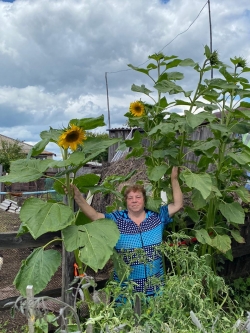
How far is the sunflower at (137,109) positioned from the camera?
299cm

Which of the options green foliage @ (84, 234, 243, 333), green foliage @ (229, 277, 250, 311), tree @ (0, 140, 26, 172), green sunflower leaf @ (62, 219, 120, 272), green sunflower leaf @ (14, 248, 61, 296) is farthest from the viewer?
tree @ (0, 140, 26, 172)

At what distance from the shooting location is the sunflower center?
92.4 inches

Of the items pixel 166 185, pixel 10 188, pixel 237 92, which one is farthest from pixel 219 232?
pixel 10 188

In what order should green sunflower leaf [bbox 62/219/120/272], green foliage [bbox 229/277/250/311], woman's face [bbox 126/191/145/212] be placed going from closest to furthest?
1. green sunflower leaf [bbox 62/219/120/272]
2. woman's face [bbox 126/191/145/212]
3. green foliage [bbox 229/277/250/311]

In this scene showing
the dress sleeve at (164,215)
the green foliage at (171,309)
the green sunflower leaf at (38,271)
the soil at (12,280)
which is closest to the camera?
the green foliage at (171,309)

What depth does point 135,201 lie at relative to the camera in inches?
111

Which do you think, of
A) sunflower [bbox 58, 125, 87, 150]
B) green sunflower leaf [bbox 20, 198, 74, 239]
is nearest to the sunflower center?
sunflower [bbox 58, 125, 87, 150]

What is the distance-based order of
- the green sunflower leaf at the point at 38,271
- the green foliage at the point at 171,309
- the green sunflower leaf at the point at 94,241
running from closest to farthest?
the green foliage at the point at 171,309, the green sunflower leaf at the point at 94,241, the green sunflower leaf at the point at 38,271

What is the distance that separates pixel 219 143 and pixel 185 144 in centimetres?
23

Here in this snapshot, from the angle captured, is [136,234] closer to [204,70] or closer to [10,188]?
[204,70]


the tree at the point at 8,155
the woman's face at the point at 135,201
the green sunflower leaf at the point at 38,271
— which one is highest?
the tree at the point at 8,155

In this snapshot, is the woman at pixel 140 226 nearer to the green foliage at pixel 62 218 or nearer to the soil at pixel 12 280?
the green foliage at pixel 62 218

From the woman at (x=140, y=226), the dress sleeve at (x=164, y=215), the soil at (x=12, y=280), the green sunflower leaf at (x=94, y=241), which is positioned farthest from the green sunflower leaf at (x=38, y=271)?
the dress sleeve at (x=164, y=215)

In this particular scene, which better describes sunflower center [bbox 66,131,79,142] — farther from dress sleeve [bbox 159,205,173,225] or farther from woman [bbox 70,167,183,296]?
dress sleeve [bbox 159,205,173,225]
